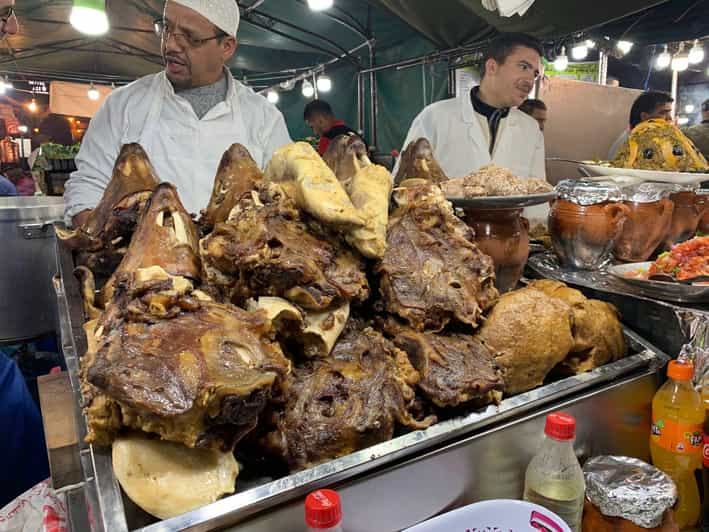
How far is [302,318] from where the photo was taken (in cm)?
99

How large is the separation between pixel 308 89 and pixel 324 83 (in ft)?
1.65

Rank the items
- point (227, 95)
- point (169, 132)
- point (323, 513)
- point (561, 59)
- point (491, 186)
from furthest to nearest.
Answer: point (561, 59)
point (227, 95)
point (169, 132)
point (491, 186)
point (323, 513)

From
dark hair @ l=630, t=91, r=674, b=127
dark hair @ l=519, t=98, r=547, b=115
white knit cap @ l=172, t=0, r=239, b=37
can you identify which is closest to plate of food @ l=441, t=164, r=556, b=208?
white knit cap @ l=172, t=0, r=239, b=37

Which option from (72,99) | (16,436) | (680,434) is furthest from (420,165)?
(72,99)

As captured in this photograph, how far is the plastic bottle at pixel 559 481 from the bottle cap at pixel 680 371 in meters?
0.43

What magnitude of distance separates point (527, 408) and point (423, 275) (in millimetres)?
391

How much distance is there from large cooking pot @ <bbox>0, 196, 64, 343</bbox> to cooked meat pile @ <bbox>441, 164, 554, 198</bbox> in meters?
1.64

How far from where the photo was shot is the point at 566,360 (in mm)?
1354

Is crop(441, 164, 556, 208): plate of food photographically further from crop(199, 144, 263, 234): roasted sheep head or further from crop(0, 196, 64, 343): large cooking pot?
crop(0, 196, 64, 343): large cooking pot

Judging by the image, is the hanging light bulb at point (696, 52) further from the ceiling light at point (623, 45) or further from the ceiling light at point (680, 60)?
the ceiling light at point (623, 45)

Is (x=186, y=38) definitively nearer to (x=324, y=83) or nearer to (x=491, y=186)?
(x=491, y=186)

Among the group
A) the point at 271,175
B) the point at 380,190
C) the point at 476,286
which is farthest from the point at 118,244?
the point at 476,286

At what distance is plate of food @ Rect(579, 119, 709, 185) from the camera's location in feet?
7.64

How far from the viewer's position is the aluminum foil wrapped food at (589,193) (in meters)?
1.82
